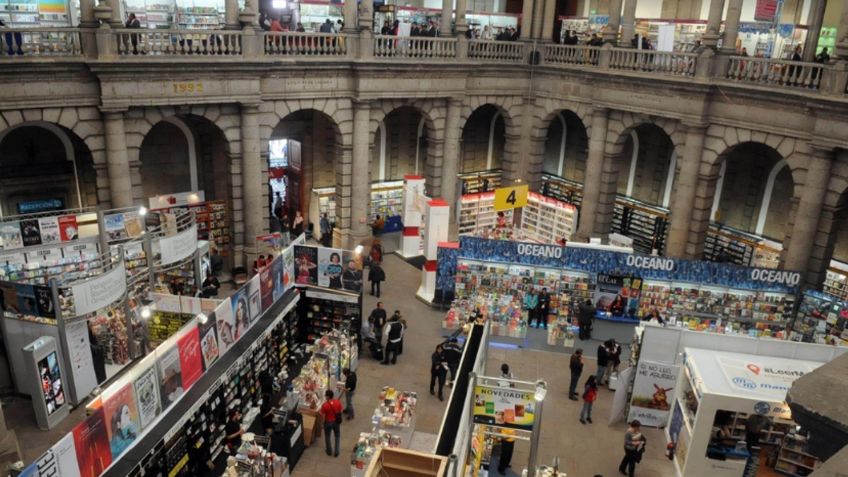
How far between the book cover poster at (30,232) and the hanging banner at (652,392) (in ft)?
53.3

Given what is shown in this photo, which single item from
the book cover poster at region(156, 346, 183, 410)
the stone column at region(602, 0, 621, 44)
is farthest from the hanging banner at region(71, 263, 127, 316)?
the stone column at region(602, 0, 621, 44)

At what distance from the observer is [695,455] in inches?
539

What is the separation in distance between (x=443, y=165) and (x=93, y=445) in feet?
62.7

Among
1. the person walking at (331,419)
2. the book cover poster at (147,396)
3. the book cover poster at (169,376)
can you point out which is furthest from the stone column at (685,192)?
the book cover poster at (147,396)

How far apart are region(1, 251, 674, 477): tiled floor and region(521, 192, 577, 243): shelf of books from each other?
23.4ft

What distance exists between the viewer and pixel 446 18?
25406 millimetres

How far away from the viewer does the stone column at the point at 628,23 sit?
2420cm

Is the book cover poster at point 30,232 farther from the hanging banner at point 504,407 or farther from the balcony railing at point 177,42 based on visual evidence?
the hanging banner at point 504,407

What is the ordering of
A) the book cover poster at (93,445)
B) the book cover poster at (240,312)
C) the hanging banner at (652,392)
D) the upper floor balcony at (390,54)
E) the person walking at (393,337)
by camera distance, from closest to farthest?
the book cover poster at (93,445)
the book cover poster at (240,312)
the hanging banner at (652,392)
the person walking at (393,337)
the upper floor balcony at (390,54)

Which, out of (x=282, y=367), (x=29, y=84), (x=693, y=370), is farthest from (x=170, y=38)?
(x=693, y=370)

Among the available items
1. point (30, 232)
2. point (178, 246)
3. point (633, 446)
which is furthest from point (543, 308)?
point (30, 232)

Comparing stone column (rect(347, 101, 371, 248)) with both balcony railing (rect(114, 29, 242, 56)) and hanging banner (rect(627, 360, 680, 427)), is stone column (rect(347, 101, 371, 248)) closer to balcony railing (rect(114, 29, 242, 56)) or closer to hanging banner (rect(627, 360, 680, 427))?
balcony railing (rect(114, 29, 242, 56))

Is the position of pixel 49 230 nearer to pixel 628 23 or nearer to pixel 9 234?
pixel 9 234

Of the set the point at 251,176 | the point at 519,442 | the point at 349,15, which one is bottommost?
the point at 519,442
